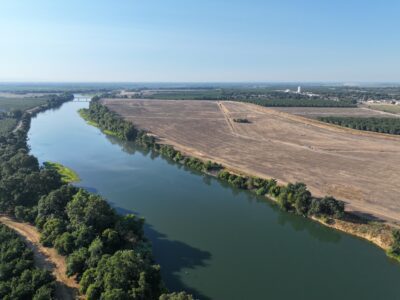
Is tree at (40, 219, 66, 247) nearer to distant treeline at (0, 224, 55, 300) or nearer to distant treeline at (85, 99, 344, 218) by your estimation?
distant treeline at (0, 224, 55, 300)

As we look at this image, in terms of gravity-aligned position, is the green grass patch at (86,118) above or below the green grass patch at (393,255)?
above

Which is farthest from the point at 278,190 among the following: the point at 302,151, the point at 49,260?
the point at 49,260

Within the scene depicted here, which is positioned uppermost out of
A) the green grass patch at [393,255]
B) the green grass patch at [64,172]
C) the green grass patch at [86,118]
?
the green grass patch at [86,118]

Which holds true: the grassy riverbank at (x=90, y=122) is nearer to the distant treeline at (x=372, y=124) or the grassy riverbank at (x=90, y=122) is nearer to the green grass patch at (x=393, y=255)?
the distant treeline at (x=372, y=124)

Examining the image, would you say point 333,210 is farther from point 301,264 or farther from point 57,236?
point 57,236

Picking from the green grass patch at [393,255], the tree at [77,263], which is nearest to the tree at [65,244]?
the tree at [77,263]
